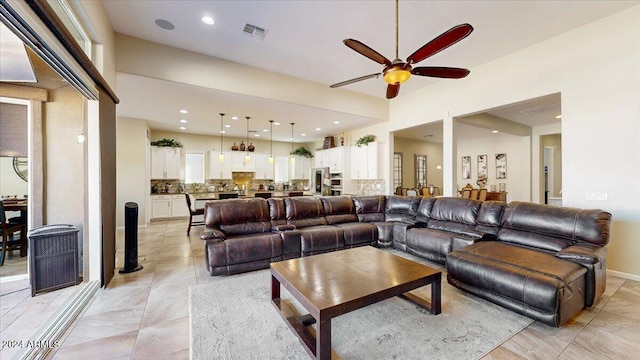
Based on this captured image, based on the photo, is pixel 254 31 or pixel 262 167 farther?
pixel 262 167

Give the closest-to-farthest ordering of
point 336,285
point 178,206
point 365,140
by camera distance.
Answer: point 336,285 → point 365,140 → point 178,206

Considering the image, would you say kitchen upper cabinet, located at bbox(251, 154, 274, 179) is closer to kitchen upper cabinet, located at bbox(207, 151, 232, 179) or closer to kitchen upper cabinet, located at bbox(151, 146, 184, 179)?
kitchen upper cabinet, located at bbox(207, 151, 232, 179)

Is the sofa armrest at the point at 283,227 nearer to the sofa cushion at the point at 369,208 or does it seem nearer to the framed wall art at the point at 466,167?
the sofa cushion at the point at 369,208

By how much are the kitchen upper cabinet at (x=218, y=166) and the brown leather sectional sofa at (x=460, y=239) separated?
5.00 metres

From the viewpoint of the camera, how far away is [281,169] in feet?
33.1

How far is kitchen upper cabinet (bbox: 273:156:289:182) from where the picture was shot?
10021 millimetres

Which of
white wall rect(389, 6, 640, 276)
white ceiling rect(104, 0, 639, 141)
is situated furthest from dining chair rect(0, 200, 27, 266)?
white wall rect(389, 6, 640, 276)

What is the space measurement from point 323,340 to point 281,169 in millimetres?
8781

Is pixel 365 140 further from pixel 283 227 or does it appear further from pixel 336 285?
pixel 336 285

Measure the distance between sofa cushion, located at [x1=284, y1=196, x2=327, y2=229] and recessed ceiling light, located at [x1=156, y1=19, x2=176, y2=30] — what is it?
3.03 m

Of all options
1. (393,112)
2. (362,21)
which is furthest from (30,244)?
(393,112)

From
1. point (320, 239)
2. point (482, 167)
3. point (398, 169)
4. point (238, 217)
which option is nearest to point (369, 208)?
point (320, 239)

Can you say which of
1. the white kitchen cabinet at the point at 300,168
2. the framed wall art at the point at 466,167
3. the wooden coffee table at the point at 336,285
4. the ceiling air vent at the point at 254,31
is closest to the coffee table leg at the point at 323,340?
the wooden coffee table at the point at 336,285

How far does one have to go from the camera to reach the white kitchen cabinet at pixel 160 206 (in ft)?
23.7
